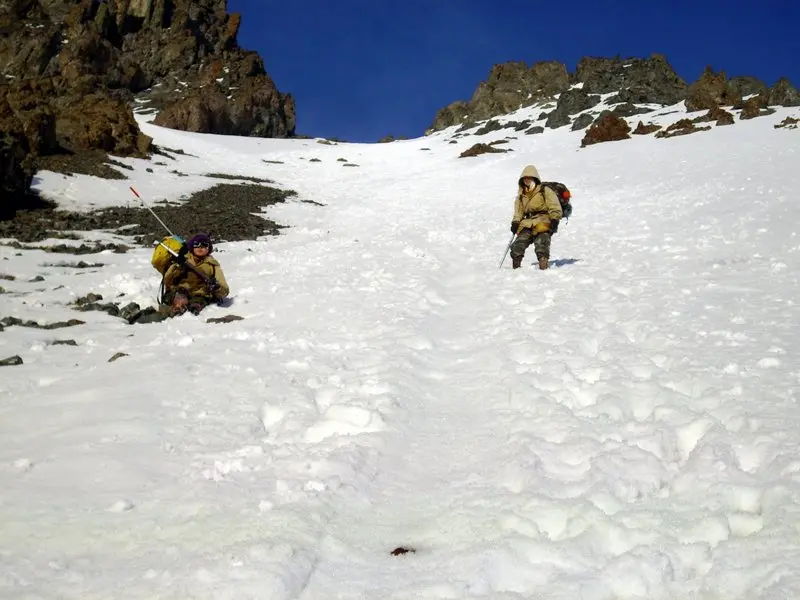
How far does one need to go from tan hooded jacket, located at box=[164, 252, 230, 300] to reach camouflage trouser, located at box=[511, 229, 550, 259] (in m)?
5.89

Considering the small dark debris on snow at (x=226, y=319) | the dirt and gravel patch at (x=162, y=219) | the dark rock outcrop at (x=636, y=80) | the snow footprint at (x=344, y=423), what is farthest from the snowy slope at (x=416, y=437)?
the dark rock outcrop at (x=636, y=80)

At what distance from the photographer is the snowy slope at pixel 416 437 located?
2887 millimetres

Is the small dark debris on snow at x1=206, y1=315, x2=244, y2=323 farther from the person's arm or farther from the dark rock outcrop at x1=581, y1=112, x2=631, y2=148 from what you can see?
the dark rock outcrop at x1=581, y1=112, x2=631, y2=148

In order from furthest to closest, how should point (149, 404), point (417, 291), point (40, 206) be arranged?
point (40, 206) < point (417, 291) < point (149, 404)

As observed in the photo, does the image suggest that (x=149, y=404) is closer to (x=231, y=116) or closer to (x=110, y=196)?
(x=110, y=196)

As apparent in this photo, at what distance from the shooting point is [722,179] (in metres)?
20.3

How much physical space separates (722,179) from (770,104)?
3092 centimetres

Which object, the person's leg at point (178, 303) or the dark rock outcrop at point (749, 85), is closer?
the person's leg at point (178, 303)

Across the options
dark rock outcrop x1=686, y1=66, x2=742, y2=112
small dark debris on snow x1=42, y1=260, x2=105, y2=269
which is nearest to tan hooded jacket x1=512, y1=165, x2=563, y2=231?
small dark debris on snow x1=42, y1=260, x2=105, y2=269

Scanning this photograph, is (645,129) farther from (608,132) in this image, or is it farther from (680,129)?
(680,129)

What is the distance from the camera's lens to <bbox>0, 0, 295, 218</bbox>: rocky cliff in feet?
199

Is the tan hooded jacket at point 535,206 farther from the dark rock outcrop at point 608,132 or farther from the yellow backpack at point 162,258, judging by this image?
the dark rock outcrop at point 608,132

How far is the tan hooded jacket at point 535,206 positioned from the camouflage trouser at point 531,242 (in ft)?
0.47

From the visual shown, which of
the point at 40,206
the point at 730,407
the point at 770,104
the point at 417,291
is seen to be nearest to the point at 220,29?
the point at 770,104
